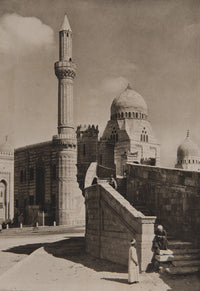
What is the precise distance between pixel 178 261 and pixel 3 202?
35530mm

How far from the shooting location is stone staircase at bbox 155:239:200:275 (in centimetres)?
1113

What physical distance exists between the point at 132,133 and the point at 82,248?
121 ft

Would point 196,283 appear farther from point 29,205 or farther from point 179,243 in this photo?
point 29,205

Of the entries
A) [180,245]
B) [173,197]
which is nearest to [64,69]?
[173,197]

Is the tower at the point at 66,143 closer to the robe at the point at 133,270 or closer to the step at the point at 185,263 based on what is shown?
the step at the point at 185,263

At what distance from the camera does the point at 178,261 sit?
11391mm

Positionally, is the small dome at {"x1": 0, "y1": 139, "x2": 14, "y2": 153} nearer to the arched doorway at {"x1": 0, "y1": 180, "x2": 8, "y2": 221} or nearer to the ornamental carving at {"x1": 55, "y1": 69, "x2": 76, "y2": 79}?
the arched doorway at {"x1": 0, "y1": 180, "x2": 8, "y2": 221}

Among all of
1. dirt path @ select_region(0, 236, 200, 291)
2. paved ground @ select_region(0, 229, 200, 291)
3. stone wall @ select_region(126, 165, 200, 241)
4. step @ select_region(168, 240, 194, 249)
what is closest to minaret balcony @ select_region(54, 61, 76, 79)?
stone wall @ select_region(126, 165, 200, 241)

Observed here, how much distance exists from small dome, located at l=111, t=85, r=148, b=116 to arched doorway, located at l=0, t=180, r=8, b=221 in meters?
19.7

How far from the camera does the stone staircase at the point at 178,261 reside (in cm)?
1113

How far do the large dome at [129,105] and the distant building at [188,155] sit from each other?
10.7m

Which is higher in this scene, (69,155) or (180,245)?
(69,155)

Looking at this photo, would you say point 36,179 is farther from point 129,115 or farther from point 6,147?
point 129,115

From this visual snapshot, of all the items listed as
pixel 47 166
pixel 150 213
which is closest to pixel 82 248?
pixel 150 213
